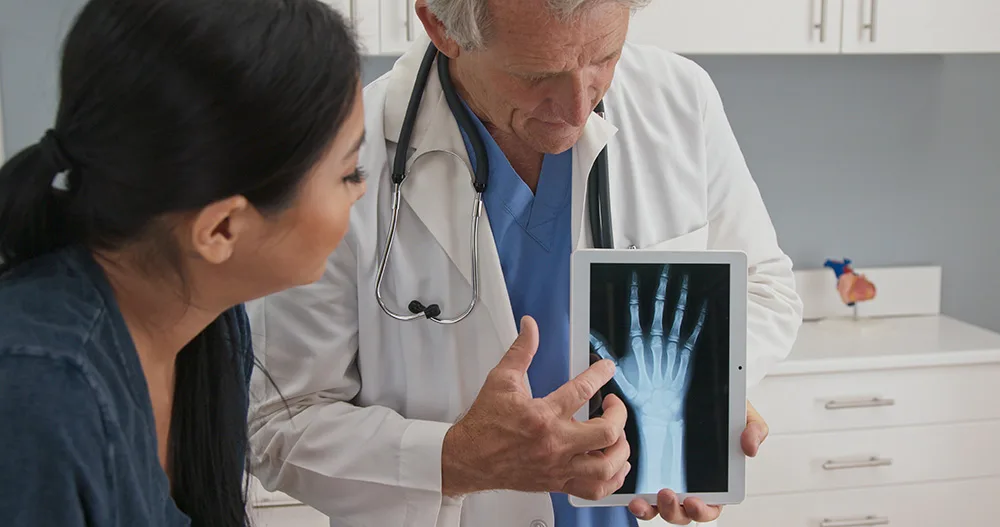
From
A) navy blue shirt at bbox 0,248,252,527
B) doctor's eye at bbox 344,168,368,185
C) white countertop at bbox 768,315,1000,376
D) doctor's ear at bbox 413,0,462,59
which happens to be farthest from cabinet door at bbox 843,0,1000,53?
navy blue shirt at bbox 0,248,252,527

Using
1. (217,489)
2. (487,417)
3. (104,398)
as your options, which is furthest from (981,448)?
(104,398)

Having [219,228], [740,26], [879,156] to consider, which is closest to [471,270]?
[219,228]

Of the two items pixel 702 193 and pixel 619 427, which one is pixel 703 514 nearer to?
pixel 619 427

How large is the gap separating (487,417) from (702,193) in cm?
46

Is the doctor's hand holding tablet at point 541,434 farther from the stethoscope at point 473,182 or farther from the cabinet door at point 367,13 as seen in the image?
the cabinet door at point 367,13

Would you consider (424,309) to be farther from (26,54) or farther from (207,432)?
(26,54)

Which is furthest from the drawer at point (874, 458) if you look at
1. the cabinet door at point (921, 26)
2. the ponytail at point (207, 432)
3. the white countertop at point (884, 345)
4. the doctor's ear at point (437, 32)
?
the ponytail at point (207, 432)

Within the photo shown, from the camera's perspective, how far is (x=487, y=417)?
40.1 inches

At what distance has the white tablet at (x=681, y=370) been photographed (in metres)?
1.11

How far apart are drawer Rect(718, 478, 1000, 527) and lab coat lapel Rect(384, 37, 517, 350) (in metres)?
1.23

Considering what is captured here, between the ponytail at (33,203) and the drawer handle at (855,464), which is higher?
the ponytail at (33,203)

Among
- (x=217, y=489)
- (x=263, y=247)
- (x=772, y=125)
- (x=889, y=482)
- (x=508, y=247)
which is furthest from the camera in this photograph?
(x=772, y=125)

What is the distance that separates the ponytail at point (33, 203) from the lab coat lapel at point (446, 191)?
484mm

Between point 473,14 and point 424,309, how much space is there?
34cm
